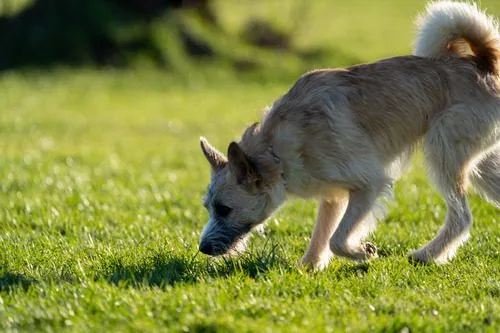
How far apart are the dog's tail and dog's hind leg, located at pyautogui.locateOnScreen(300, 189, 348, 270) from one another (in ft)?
4.76

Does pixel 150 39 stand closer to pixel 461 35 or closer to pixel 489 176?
pixel 461 35

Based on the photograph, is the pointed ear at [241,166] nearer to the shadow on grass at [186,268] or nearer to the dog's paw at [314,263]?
the shadow on grass at [186,268]

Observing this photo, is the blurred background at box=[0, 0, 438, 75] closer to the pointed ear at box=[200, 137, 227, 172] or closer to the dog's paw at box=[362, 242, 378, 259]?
the pointed ear at box=[200, 137, 227, 172]

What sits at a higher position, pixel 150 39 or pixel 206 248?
pixel 206 248

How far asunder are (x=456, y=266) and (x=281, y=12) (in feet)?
106

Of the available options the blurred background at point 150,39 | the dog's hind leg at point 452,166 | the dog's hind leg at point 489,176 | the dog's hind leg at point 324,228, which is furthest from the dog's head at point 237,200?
the blurred background at point 150,39

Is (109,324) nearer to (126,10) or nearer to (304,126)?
(304,126)

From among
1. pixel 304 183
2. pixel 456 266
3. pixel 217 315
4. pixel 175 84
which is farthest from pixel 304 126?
pixel 175 84

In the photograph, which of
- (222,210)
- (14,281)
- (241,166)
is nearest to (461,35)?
(241,166)

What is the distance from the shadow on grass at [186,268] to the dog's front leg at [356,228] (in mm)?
459

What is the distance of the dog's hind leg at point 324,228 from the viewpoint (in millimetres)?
6438

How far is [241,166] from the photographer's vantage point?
6.19m

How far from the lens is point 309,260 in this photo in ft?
21.1

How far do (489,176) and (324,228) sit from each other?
152cm
